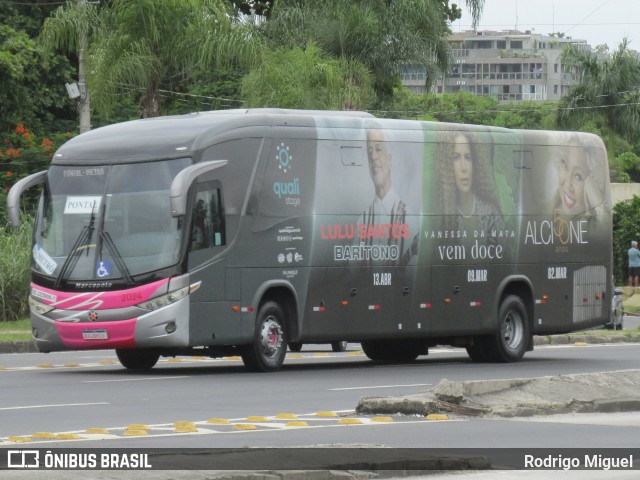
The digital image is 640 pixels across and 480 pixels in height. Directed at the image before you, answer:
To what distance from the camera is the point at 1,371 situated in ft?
70.0

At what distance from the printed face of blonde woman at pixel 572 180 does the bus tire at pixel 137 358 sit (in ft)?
24.3

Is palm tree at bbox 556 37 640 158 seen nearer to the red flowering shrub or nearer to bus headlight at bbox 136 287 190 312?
the red flowering shrub

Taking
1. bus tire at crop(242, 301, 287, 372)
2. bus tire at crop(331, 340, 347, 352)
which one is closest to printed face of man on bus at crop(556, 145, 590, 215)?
bus tire at crop(331, 340, 347, 352)

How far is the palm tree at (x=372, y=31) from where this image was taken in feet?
152

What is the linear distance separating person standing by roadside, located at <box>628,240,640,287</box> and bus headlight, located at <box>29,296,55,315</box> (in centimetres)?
3087

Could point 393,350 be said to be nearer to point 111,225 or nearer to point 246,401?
point 111,225

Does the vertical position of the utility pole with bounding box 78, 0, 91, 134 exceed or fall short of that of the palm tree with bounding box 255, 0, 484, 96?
it falls short

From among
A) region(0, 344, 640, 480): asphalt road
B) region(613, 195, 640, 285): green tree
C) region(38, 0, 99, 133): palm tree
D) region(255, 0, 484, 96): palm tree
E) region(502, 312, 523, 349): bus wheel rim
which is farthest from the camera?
region(613, 195, 640, 285): green tree

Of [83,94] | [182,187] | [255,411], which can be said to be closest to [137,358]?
[182,187]

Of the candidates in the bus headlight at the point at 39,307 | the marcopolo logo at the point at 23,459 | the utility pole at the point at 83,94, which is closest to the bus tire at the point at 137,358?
the bus headlight at the point at 39,307

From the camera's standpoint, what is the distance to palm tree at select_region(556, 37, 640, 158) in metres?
70.2

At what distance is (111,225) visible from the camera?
2056 cm

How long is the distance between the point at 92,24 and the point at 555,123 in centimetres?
3891

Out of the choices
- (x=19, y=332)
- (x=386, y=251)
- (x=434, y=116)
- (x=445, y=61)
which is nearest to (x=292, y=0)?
(x=445, y=61)
